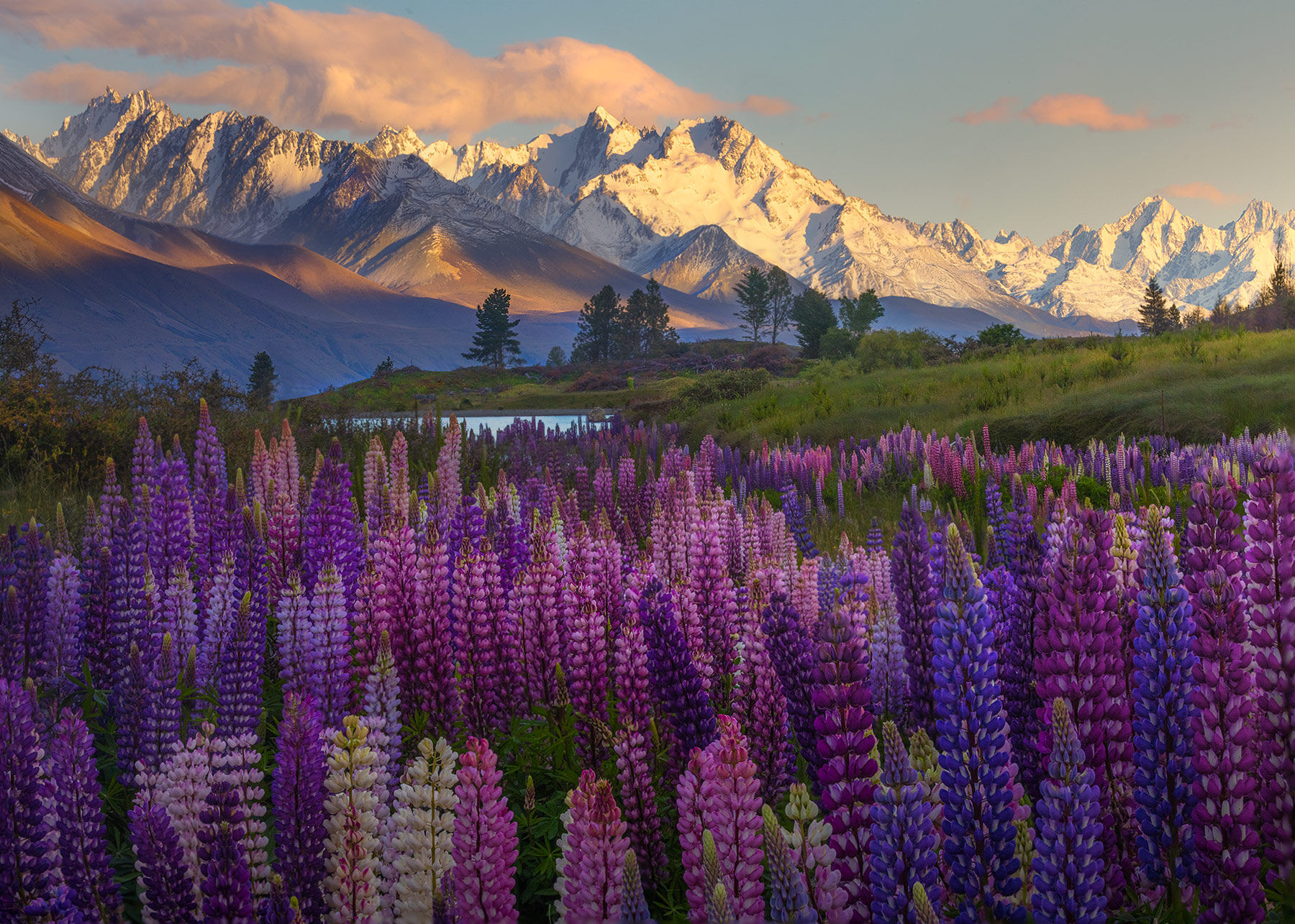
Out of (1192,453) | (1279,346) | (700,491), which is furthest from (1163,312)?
(700,491)

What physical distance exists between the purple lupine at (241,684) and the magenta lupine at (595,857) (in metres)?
1.68

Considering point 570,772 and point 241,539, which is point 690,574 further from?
point 241,539

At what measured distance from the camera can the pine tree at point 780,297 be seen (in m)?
137

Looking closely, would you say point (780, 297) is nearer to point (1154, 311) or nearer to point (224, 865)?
point (1154, 311)

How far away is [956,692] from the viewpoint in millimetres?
1901

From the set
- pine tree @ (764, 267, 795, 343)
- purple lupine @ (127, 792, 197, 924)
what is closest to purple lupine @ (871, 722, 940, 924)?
purple lupine @ (127, 792, 197, 924)

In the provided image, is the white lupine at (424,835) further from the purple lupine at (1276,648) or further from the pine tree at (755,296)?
the pine tree at (755,296)

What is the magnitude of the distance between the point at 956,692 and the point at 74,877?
238cm

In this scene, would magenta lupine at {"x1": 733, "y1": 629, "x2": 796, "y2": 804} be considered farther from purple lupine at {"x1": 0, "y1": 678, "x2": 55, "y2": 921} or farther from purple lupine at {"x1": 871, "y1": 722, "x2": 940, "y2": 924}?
purple lupine at {"x1": 0, "y1": 678, "x2": 55, "y2": 921}

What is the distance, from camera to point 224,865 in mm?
1931

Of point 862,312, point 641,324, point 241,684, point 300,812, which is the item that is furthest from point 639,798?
point 641,324

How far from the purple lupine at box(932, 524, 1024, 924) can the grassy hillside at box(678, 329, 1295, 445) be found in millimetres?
Answer: 11205

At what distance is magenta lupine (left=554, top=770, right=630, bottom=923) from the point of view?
5.97ft

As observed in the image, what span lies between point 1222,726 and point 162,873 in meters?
2.58
